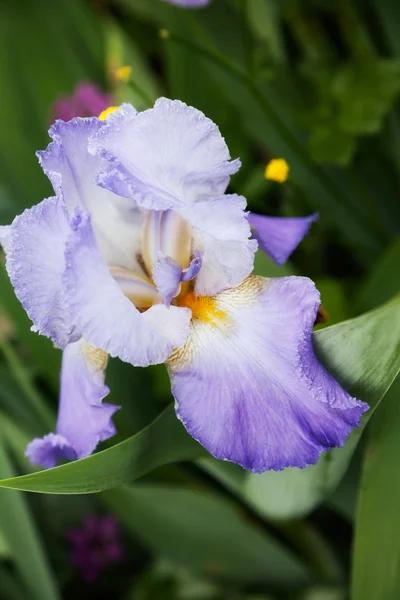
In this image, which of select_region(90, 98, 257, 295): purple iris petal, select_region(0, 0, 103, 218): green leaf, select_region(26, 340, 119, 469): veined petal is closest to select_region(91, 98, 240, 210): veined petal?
select_region(90, 98, 257, 295): purple iris petal

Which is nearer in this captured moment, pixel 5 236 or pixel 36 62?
pixel 5 236

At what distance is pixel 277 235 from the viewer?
20.4 inches

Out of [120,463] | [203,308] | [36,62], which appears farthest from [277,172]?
[36,62]

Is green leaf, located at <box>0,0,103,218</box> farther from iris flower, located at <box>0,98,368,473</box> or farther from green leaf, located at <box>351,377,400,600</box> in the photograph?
green leaf, located at <box>351,377,400,600</box>

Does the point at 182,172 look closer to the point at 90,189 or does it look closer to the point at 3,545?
the point at 90,189

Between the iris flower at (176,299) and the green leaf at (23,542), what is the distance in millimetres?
118

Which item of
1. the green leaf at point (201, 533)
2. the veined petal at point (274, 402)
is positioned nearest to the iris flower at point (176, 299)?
the veined petal at point (274, 402)

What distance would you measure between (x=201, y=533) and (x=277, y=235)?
42cm

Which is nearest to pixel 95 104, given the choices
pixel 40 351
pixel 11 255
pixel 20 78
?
pixel 20 78

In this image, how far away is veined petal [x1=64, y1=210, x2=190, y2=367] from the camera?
374 mm

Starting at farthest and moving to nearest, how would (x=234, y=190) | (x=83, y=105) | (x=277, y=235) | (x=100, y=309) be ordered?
(x=83, y=105) < (x=234, y=190) < (x=277, y=235) < (x=100, y=309)

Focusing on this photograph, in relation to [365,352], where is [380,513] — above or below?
below

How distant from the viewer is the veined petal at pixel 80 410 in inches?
17.4

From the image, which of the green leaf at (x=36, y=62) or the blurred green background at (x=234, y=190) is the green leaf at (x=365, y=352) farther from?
the green leaf at (x=36, y=62)
